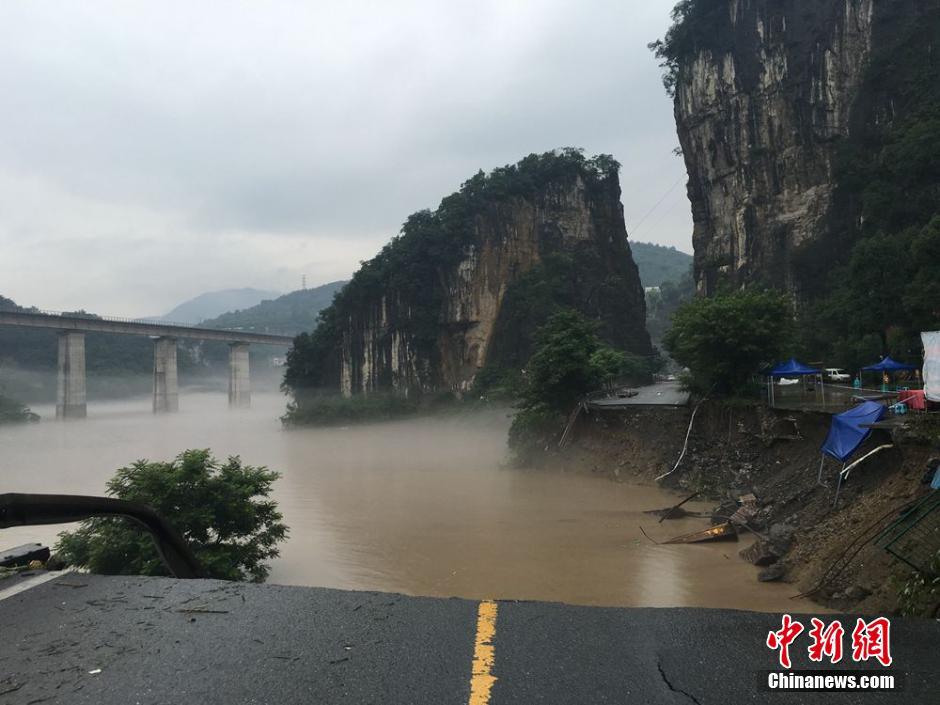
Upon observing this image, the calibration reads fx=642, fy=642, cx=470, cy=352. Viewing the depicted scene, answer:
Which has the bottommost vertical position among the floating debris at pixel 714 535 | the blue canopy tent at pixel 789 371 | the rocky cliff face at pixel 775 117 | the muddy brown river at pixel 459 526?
the muddy brown river at pixel 459 526

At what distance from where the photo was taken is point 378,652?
12.1 ft

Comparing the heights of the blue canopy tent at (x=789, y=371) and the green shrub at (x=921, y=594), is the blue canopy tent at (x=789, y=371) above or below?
above

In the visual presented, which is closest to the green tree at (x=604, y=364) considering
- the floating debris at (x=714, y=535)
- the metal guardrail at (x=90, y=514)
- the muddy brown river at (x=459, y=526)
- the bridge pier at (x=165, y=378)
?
the muddy brown river at (x=459, y=526)

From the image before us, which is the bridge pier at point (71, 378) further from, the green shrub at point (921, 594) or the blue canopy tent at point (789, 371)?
the green shrub at point (921, 594)

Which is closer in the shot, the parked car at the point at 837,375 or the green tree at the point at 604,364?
the parked car at the point at 837,375

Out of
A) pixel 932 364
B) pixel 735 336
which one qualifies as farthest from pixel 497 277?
pixel 932 364

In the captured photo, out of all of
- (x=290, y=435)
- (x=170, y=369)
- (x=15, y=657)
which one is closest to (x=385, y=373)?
(x=290, y=435)

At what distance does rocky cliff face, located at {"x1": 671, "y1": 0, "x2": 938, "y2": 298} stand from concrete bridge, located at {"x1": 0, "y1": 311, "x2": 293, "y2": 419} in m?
63.8

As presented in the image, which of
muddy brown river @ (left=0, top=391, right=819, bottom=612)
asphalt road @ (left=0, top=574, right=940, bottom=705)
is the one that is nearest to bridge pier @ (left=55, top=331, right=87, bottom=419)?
muddy brown river @ (left=0, top=391, right=819, bottom=612)

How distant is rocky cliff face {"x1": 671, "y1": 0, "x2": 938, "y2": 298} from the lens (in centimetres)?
4884

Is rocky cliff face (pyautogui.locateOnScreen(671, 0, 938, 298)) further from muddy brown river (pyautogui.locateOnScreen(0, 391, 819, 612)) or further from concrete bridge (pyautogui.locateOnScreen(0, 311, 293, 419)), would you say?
concrete bridge (pyautogui.locateOnScreen(0, 311, 293, 419))

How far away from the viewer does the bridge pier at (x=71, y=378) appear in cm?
6888

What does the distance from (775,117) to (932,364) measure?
46.7m

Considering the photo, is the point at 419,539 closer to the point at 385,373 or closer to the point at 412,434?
the point at 412,434
